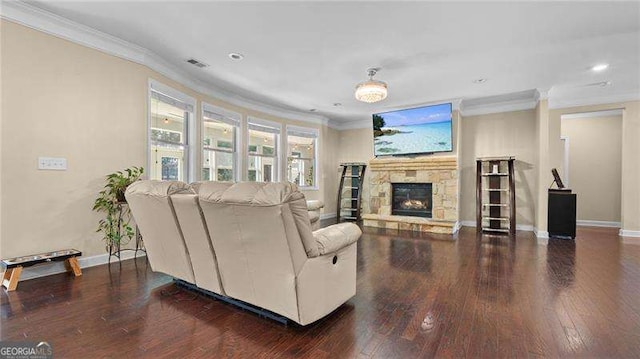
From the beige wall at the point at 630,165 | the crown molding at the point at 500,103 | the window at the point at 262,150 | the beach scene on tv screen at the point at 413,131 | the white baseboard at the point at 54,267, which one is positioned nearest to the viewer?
the white baseboard at the point at 54,267

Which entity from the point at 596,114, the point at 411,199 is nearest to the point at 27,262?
the point at 411,199

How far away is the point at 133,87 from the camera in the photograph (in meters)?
3.79

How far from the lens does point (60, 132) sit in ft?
10.4

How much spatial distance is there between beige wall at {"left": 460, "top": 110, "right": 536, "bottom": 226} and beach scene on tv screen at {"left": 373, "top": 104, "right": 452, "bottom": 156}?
2.84 feet

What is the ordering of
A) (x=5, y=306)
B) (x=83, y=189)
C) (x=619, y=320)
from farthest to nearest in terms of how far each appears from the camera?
1. (x=83, y=189)
2. (x=5, y=306)
3. (x=619, y=320)

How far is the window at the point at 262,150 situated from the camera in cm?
633

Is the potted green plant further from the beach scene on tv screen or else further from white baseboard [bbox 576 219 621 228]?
white baseboard [bbox 576 219 621 228]

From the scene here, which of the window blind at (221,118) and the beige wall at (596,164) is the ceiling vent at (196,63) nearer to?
the window blind at (221,118)

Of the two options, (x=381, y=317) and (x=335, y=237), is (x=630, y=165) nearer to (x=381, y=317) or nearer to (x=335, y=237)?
(x=381, y=317)

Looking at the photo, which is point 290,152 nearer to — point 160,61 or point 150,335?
point 160,61

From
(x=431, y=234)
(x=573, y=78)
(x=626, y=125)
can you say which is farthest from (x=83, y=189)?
(x=626, y=125)

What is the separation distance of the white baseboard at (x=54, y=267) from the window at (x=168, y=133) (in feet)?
4.08

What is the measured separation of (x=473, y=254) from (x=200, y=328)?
3.68 m
